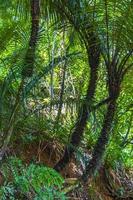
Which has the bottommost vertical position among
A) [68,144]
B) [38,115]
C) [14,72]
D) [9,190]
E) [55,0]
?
[9,190]

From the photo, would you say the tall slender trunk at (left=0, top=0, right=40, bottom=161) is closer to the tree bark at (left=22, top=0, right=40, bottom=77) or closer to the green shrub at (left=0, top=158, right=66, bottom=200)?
the tree bark at (left=22, top=0, right=40, bottom=77)

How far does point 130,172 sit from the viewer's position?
5148 mm

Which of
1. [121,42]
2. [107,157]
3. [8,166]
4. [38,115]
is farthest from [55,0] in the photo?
[107,157]

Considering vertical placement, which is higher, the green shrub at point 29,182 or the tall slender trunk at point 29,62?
the tall slender trunk at point 29,62

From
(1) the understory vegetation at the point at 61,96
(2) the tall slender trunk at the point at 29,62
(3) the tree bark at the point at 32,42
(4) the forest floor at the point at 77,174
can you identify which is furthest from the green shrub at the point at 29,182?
(3) the tree bark at the point at 32,42

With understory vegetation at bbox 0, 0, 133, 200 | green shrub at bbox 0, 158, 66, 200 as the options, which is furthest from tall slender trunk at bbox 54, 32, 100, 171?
green shrub at bbox 0, 158, 66, 200

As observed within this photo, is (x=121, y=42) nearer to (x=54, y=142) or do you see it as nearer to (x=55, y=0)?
(x=55, y=0)

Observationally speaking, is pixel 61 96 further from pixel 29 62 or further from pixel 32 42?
pixel 32 42

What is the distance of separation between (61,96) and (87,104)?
0.43 metres

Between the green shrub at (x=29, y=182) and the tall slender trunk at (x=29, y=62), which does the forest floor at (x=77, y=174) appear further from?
the tall slender trunk at (x=29, y=62)

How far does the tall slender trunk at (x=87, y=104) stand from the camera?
3.37 m

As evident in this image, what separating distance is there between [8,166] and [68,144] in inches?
23.4

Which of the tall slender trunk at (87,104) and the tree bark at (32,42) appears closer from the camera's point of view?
the tree bark at (32,42)

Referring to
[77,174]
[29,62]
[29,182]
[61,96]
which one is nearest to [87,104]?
[61,96]
